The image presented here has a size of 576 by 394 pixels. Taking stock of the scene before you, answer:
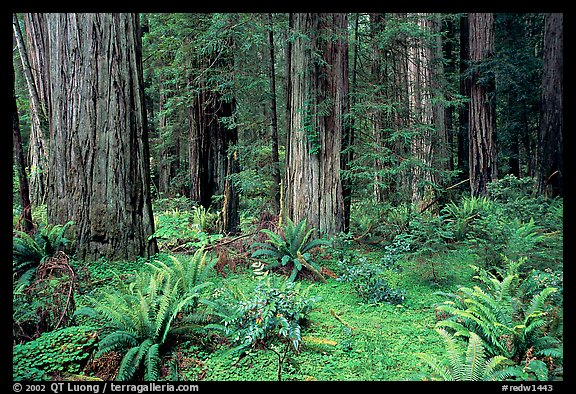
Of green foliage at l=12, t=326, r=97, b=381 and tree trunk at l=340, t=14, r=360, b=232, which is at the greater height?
tree trunk at l=340, t=14, r=360, b=232

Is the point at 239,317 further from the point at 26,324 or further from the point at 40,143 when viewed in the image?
the point at 40,143

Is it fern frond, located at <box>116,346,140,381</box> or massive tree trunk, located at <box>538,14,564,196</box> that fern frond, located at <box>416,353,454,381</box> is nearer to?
fern frond, located at <box>116,346,140,381</box>

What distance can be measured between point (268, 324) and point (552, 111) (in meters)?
9.34

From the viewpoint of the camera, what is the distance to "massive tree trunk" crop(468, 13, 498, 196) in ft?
32.2

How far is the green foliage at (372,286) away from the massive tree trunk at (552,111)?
5.91 meters

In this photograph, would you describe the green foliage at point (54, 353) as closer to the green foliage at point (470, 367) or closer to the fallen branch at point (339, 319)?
the fallen branch at point (339, 319)

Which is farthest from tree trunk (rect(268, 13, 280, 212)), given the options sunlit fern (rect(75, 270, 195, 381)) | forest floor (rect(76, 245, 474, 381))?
sunlit fern (rect(75, 270, 195, 381))

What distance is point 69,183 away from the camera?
5.52 meters

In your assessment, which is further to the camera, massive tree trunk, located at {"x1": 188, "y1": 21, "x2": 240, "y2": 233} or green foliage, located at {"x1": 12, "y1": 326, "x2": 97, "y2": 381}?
massive tree trunk, located at {"x1": 188, "y1": 21, "x2": 240, "y2": 233}

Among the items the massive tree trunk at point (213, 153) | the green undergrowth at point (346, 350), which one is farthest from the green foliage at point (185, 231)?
the green undergrowth at point (346, 350)

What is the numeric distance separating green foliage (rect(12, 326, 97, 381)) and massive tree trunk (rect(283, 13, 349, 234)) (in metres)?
4.47

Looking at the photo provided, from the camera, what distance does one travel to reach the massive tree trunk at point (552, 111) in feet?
27.2

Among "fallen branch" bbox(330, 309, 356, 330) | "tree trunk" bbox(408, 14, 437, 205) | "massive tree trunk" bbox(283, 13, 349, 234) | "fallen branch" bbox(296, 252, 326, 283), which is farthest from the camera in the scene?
"massive tree trunk" bbox(283, 13, 349, 234)
